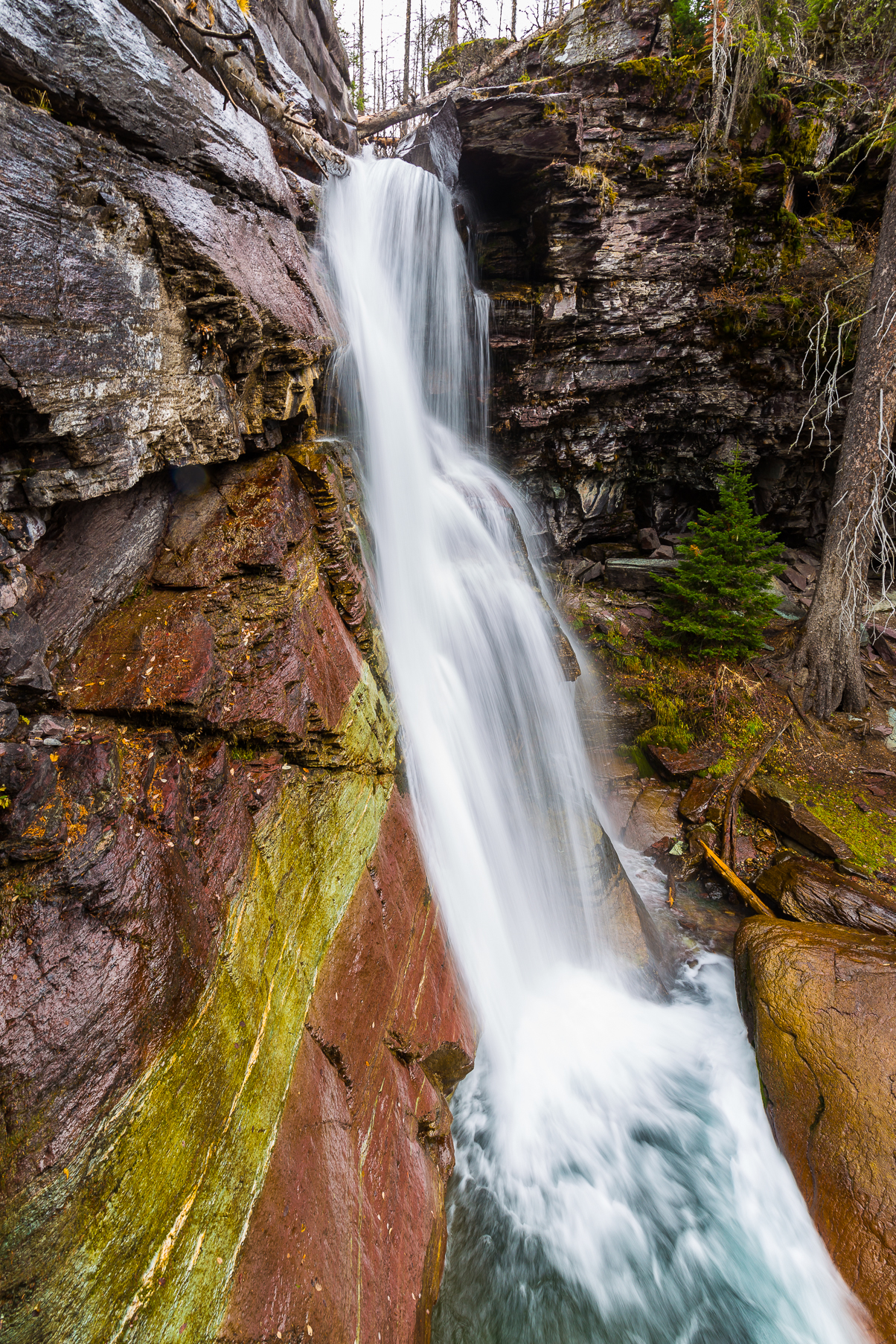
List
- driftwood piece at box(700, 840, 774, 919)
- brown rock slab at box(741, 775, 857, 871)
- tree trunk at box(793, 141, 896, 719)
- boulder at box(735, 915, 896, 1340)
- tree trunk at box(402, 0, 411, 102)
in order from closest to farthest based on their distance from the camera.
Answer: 1. boulder at box(735, 915, 896, 1340)
2. driftwood piece at box(700, 840, 774, 919)
3. brown rock slab at box(741, 775, 857, 871)
4. tree trunk at box(793, 141, 896, 719)
5. tree trunk at box(402, 0, 411, 102)

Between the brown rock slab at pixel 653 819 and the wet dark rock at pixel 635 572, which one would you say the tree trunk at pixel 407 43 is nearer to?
the wet dark rock at pixel 635 572

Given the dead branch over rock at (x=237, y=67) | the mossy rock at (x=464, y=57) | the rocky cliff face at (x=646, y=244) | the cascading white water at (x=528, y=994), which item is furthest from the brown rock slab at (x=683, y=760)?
the mossy rock at (x=464, y=57)

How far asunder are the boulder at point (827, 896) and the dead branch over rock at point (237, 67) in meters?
8.60

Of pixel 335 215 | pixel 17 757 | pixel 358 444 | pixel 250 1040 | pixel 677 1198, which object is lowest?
pixel 677 1198

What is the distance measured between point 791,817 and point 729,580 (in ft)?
11.7

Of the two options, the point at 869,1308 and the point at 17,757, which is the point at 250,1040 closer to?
the point at 17,757

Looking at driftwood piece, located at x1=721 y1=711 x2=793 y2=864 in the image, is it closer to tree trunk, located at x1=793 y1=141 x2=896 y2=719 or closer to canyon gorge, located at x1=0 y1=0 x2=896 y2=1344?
canyon gorge, located at x1=0 y1=0 x2=896 y2=1344

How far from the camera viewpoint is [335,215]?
7504 millimetres

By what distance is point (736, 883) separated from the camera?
6418 mm

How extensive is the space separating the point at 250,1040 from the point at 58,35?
526 cm

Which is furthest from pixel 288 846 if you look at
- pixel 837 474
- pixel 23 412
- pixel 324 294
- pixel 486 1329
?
pixel 837 474

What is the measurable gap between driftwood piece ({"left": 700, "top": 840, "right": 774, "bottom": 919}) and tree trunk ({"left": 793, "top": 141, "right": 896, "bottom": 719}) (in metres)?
3.31

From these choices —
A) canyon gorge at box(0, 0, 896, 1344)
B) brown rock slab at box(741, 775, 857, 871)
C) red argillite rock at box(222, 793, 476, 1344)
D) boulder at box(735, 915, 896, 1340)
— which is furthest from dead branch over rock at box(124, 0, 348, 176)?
brown rock slab at box(741, 775, 857, 871)

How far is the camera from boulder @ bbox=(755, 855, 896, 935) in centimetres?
546
